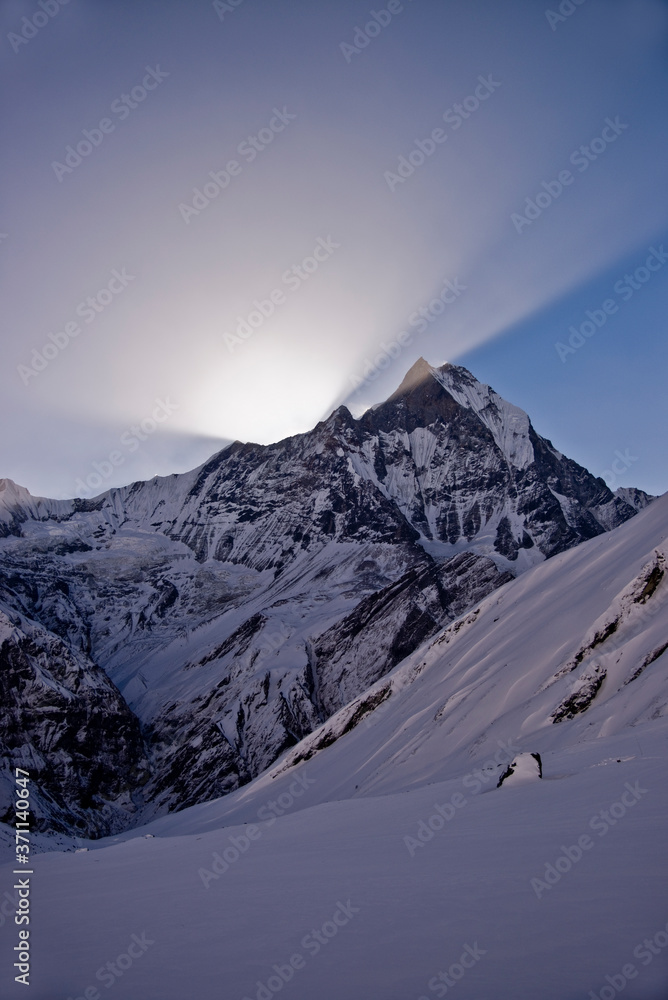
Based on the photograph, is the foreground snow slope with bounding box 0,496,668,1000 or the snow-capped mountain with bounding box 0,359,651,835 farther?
the snow-capped mountain with bounding box 0,359,651,835

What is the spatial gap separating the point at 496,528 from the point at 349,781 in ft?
433

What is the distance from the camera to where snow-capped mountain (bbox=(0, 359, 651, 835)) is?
92812mm

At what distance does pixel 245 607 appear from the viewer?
473 ft

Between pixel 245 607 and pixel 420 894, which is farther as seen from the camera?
pixel 245 607

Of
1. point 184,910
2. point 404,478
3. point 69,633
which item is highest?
point 69,633

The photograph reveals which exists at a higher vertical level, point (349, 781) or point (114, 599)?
point (114, 599)

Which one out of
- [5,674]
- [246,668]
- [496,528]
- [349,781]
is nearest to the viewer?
[349,781]

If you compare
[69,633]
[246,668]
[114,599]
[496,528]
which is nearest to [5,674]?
[246,668]

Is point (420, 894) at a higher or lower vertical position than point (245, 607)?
lower

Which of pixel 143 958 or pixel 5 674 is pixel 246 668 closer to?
pixel 5 674

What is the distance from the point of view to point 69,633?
148750 mm

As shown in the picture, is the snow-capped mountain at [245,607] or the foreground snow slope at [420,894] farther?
the snow-capped mountain at [245,607]

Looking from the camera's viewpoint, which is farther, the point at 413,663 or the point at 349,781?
the point at 413,663

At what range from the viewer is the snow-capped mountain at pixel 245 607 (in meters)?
92.8
